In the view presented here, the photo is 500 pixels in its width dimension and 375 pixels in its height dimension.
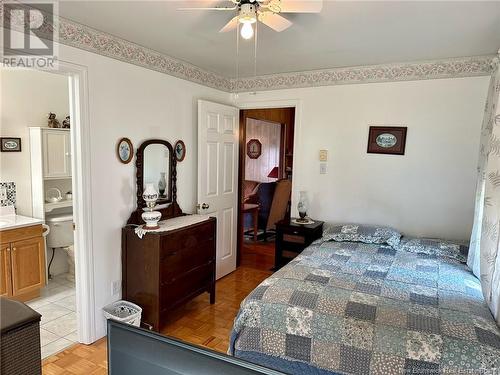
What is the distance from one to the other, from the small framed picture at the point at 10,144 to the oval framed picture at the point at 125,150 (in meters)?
1.51

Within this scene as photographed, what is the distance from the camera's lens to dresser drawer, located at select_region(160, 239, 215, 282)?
8.94 ft

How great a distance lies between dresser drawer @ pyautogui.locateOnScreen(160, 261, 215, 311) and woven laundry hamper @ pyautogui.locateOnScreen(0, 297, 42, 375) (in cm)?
197

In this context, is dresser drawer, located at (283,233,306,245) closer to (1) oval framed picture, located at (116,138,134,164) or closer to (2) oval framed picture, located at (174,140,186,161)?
(2) oval framed picture, located at (174,140,186,161)

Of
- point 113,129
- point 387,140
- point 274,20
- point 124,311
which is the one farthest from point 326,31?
point 124,311

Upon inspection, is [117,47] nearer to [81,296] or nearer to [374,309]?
[81,296]

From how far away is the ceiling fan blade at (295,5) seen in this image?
1.69 meters

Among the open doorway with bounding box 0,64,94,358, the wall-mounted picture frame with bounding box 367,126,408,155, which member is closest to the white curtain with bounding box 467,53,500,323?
the wall-mounted picture frame with bounding box 367,126,408,155

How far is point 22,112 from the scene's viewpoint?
349cm

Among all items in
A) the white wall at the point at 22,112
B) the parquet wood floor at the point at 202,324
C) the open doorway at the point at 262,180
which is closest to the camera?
the parquet wood floor at the point at 202,324

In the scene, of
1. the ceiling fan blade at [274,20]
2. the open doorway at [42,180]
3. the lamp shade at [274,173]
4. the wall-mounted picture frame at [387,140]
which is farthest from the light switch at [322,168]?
the lamp shade at [274,173]

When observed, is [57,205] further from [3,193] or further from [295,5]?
[295,5]

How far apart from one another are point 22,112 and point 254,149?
13.4 ft

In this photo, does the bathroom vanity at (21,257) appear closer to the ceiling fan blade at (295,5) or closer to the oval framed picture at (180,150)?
the oval framed picture at (180,150)

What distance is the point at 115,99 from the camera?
106 inches
